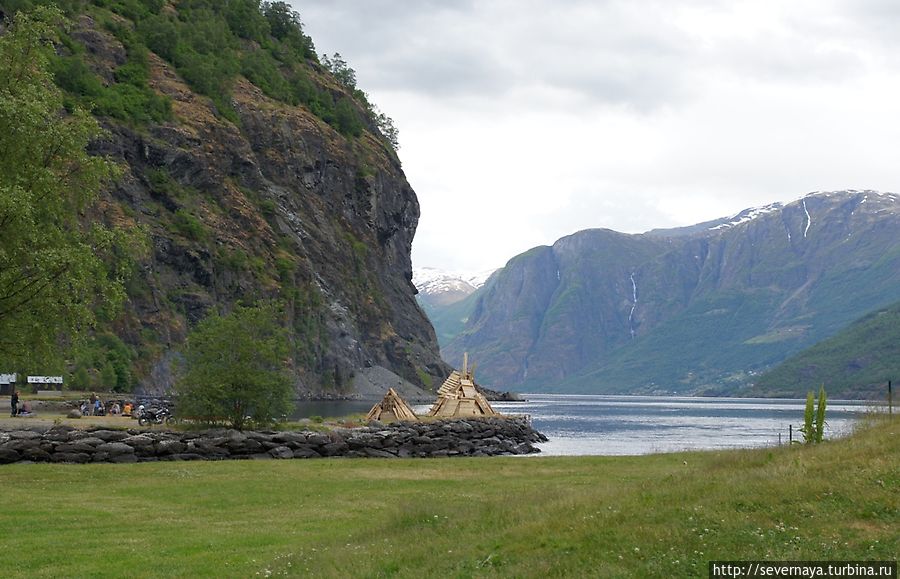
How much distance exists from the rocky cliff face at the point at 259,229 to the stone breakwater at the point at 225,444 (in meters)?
61.3

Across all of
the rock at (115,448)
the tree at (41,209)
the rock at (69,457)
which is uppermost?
the tree at (41,209)

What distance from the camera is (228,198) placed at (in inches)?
5694

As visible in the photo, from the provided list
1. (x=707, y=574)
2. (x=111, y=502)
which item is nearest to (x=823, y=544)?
(x=707, y=574)

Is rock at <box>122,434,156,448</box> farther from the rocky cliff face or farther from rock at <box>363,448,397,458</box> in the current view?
the rocky cliff face

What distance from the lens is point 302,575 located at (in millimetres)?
16188

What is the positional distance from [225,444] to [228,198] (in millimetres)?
102792

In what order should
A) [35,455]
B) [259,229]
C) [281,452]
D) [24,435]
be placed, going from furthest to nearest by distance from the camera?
[259,229] < [281,452] < [24,435] < [35,455]

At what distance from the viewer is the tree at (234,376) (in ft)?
168

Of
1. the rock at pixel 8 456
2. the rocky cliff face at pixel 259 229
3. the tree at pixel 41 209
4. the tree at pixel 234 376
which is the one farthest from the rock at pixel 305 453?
the rocky cliff face at pixel 259 229

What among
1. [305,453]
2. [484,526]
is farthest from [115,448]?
[484,526]

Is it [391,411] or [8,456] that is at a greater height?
[391,411]

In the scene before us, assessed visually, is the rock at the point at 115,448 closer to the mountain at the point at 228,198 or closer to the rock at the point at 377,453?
the rock at the point at 377,453

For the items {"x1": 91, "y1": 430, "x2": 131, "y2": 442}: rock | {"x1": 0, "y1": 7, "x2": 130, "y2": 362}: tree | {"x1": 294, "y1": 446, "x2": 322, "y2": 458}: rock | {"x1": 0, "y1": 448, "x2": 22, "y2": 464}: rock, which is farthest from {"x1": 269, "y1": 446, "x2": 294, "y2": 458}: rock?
{"x1": 0, "y1": 7, "x2": 130, "y2": 362}: tree

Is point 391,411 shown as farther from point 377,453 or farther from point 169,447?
point 169,447
